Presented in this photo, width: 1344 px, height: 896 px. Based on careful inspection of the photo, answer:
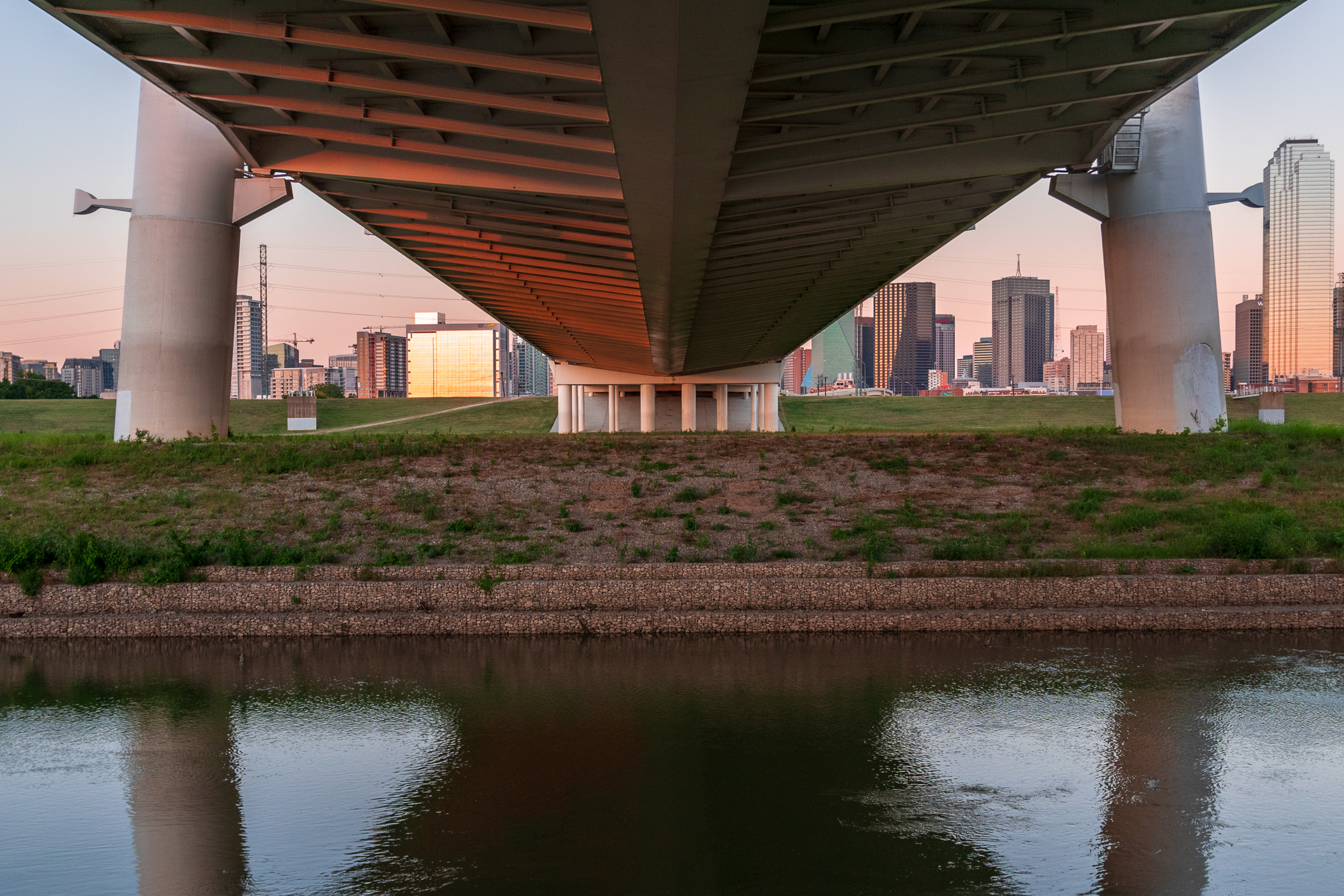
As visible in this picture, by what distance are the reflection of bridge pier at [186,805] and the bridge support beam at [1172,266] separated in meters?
20.0

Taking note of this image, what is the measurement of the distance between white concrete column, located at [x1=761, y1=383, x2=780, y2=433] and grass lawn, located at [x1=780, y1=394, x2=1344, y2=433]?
0.99 meters

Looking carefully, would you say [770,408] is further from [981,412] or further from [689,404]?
[981,412]

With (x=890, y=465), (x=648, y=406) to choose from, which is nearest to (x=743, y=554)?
(x=890, y=465)

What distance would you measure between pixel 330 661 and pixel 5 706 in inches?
109

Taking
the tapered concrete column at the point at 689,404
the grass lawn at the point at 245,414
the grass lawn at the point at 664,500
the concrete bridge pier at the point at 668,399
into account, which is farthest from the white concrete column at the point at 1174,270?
the grass lawn at the point at 245,414

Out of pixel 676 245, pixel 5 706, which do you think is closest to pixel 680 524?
pixel 676 245

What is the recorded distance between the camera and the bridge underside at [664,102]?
8.59 m

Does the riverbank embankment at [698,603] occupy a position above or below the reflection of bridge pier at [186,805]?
above

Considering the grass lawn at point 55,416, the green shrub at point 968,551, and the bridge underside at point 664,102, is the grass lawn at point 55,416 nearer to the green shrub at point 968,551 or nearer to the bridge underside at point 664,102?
the bridge underside at point 664,102

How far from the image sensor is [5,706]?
8.53 metres

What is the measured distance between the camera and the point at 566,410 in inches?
2613

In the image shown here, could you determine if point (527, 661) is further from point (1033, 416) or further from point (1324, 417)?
point (1033, 416)

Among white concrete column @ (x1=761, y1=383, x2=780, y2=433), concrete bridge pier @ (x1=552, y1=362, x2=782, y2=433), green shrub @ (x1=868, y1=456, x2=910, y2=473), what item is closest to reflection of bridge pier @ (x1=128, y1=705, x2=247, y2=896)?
green shrub @ (x1=868, y1=456, x2=910, y2=473)

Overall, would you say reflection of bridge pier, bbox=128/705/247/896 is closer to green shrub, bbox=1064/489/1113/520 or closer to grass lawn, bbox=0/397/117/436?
green shrub, bbox=1064/489/1113/520
